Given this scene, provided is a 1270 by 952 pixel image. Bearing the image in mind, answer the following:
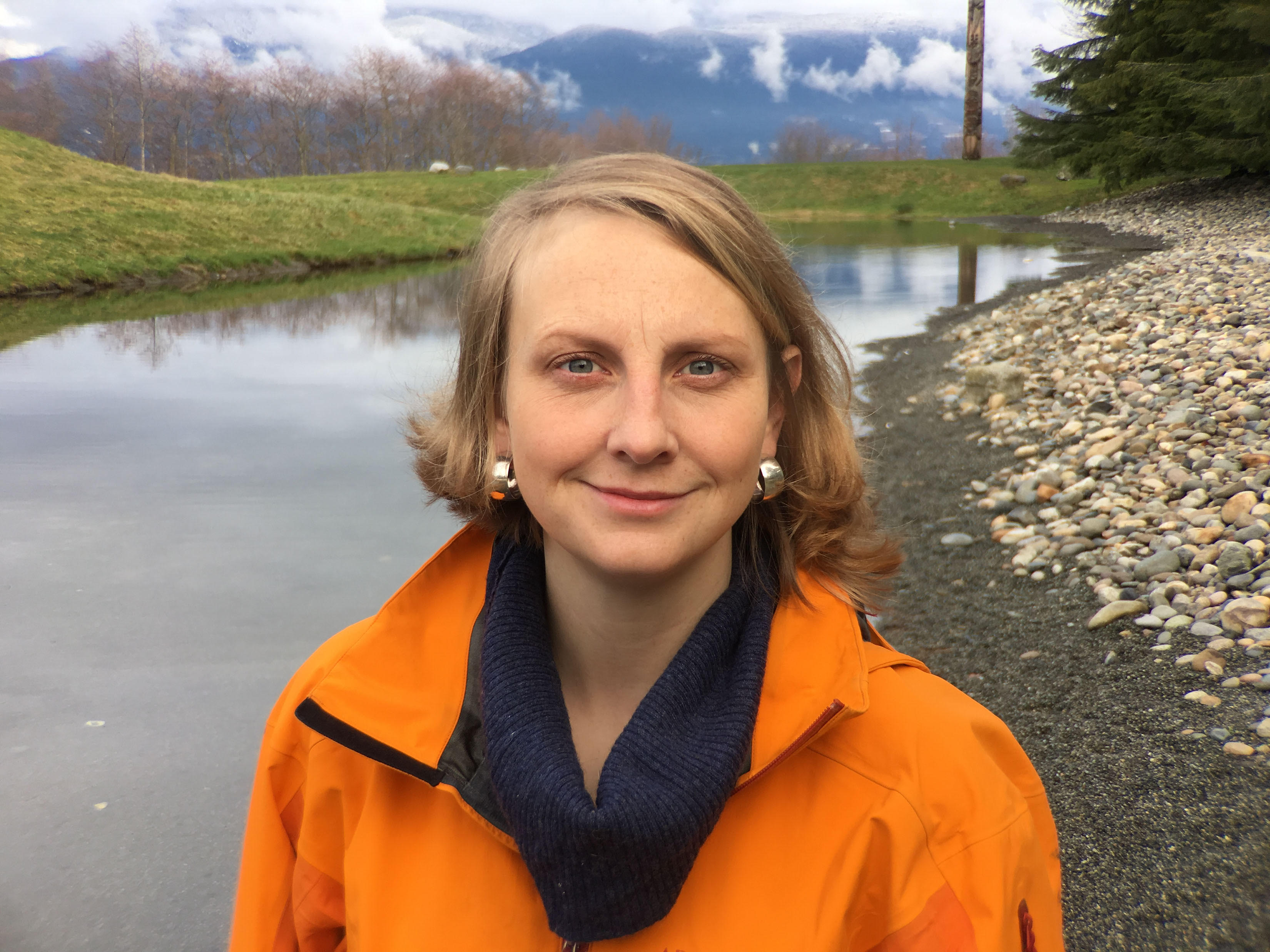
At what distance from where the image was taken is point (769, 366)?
1.52m

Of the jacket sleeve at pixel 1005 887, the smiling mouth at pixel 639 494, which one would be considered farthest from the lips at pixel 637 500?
the jacket sleeve at pixel 1005 887

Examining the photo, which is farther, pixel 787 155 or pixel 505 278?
pixel 787 155

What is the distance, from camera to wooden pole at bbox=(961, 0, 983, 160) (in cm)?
3192

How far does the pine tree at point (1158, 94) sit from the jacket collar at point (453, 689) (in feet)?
57.4

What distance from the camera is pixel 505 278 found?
1.54m

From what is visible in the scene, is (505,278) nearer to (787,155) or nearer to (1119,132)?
(1119,132)

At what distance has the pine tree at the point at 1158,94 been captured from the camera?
15906mm

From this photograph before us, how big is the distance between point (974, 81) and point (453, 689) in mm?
36256

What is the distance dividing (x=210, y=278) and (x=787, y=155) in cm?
4485

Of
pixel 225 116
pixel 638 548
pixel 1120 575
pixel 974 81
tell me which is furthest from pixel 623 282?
pixel 225 116

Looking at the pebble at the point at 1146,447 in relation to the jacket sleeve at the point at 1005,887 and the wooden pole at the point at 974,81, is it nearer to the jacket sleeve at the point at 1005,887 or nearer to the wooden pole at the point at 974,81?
the jacket sleeve at the point at 1005,887

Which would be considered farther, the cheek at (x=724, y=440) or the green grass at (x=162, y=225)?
the green grass at (x=162, y=225)

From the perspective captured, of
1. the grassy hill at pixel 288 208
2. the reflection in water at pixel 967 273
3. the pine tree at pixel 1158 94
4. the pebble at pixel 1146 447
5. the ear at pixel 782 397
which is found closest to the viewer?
the ear at pixel 782 397

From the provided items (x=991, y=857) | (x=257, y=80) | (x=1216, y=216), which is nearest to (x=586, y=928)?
(x=991, y=857)
